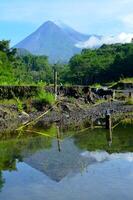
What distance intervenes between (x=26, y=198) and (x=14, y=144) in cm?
959

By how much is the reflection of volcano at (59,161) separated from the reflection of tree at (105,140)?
103 centimetres

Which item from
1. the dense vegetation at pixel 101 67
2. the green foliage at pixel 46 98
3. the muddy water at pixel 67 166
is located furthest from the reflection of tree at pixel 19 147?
the dense vegetation at pixel 101 67

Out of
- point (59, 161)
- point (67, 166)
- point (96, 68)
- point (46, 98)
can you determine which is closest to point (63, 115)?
point (46, 98)

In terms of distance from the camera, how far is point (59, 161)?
1719 cm

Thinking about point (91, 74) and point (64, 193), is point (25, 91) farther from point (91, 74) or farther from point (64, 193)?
point (91, 74)

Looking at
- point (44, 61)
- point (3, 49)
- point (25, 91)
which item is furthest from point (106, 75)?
point (25, 91)

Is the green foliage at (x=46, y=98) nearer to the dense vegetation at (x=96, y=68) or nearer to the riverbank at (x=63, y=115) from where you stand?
the riverbank at (x=63, y=115)

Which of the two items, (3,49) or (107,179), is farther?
(3,49)

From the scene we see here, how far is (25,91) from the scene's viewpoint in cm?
3338

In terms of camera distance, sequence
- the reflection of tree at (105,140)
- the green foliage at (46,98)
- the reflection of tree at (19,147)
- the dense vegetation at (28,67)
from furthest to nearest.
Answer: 1. the dense vegetation at (28,67)
2. the green foliage at (46,98)
3. the reflection of tree at (105,140)
4. the reflection of tree at (19,147)

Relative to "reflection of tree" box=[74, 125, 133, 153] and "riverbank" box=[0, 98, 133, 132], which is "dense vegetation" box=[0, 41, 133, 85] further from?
"reflection of tree" box=[74, 125, 133, 153]

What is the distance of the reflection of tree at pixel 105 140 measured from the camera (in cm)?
2005

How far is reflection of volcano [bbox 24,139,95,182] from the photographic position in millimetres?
15425

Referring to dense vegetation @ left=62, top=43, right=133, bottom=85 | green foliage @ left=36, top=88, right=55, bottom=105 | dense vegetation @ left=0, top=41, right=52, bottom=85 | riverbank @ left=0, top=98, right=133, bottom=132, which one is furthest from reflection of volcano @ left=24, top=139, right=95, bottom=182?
dense vegetation @ left=62, top=43, right=133, bottom=85
